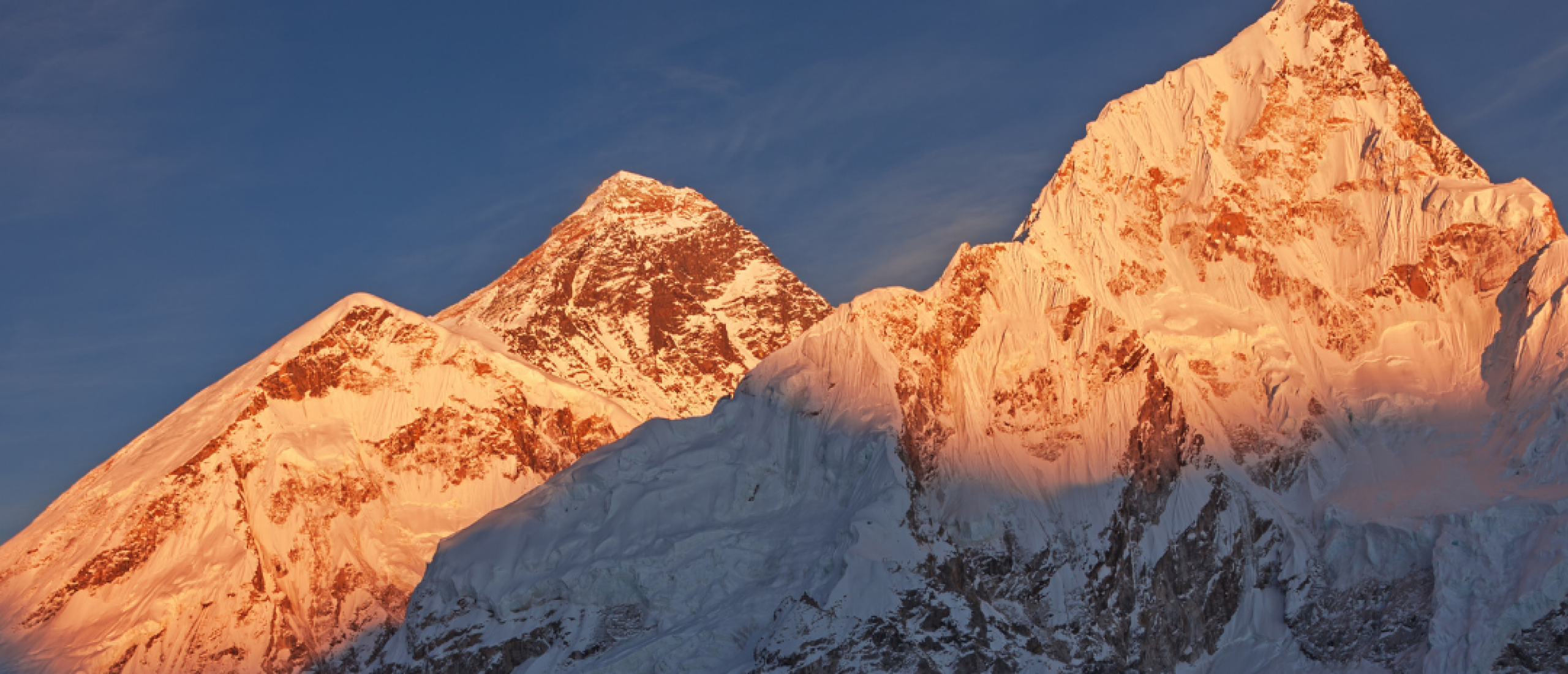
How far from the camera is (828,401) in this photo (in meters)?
195

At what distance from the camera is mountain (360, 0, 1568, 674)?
167625 millimetres

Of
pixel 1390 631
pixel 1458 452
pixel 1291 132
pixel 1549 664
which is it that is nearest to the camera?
pixel 1549 664

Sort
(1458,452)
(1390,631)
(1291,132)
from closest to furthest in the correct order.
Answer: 1. (1390,631)
2. (1458,452)
3. (1291,132)

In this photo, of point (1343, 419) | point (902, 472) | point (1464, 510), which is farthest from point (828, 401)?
point (1464, 510)

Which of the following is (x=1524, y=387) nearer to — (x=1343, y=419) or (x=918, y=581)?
(x=1343, y=419)

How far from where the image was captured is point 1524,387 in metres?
173

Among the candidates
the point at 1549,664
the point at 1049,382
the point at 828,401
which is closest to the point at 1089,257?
the point at 1049,382

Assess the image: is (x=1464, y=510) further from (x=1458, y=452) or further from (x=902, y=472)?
(x=902, y=472)

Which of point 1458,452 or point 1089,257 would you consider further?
point 1089,257

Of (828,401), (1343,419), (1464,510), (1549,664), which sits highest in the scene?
(828,401)

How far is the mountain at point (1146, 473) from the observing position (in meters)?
168

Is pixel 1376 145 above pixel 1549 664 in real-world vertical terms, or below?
above

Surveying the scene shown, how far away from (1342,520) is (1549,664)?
21.9m

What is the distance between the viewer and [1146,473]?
593 ft
